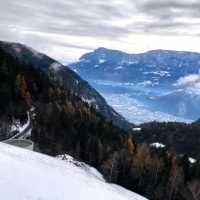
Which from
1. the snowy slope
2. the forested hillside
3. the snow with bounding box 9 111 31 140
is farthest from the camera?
the snow with bounding box 9 111 31 140

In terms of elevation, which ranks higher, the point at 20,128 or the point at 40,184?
the point at 40,184

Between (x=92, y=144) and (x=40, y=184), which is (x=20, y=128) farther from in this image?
(x=40, y=184)

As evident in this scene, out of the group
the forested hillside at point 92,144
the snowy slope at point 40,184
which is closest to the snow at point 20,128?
the forested hillside at point 92,144

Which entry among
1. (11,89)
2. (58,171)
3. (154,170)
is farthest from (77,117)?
(58,171)

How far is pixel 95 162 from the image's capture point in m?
119

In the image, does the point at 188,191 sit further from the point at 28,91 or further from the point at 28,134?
the point at 28,91

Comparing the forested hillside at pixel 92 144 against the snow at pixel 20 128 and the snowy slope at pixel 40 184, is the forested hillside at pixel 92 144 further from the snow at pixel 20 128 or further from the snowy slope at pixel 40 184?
the snowy slope at pixel 40 184

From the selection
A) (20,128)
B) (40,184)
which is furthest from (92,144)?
(40,184)

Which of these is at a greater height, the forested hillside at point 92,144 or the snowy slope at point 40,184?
the snowy slope at point 40,184

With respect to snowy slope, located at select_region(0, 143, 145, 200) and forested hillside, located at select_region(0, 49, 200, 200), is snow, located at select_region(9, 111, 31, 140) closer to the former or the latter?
forested hillside, located at select_region(0, 49, 200, 200)

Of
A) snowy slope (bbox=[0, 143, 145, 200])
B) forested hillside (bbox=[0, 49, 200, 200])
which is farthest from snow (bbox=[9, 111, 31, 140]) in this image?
snowy slope (bbox=[0, 143, 145, 200])

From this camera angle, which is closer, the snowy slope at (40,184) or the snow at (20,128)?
the snowy slope at (40,184)

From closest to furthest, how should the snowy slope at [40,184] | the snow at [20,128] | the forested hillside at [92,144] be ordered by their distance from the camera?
the snowy slope at [40,184] → the forested hillside at [92,144] → the snow at [20,128]

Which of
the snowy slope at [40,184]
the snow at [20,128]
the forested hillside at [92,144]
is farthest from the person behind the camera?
the snow at [20,128]
